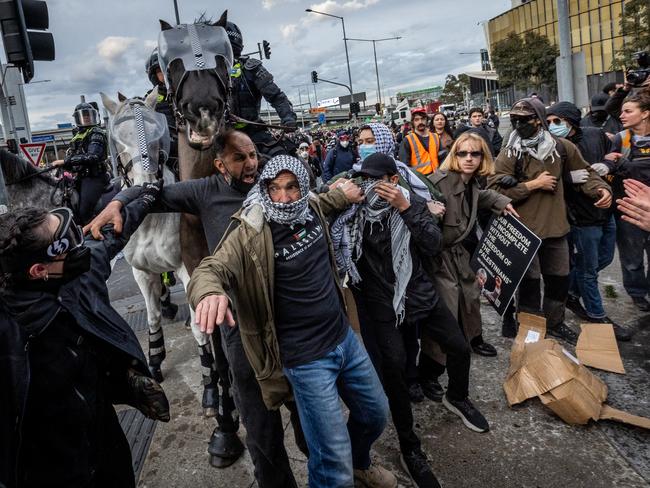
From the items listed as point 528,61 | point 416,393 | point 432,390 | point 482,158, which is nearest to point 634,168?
point 482,158

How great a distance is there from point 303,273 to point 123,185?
5.98 feet

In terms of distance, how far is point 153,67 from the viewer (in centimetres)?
371

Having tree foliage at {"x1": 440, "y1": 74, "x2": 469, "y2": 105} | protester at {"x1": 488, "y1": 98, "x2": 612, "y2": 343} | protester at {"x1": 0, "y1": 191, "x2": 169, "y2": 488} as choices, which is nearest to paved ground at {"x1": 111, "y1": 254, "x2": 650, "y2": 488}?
protester at {"x1": 488, "y1": 98, "x2": 612, "y2": 343}

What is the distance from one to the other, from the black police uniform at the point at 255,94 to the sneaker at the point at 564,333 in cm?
305

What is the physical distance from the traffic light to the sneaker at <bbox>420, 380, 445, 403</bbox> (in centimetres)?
514

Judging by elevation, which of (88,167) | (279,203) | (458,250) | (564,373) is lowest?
(564,373)

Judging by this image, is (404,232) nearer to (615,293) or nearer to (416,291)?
(416,291)

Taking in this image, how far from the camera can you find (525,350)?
389 cm

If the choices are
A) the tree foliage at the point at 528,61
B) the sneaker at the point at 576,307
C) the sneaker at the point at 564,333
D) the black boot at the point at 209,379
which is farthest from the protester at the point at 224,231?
the tree foliage at the point at 528,61

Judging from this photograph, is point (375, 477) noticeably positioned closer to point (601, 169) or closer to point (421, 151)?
point (601, 169)

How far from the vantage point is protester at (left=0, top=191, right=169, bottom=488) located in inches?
71.5

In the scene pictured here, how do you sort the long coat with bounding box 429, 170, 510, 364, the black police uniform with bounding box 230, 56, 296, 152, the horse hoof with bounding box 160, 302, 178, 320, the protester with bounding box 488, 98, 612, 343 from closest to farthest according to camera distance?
the long coat with bounding box 429, 170, 510, 364 → the black police uniform with bounding box 230, 56, 296, 152 → the protester with bounding box 488, 98, 612, 343 → the horse hoof with bounding box 160, 302, 178, 320

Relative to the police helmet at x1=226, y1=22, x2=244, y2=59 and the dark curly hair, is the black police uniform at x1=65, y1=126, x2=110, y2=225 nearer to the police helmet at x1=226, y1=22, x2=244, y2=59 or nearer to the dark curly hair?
the police helmet at x1=226, y1=22, x2=244, y2=59

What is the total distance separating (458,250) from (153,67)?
2.66 m
